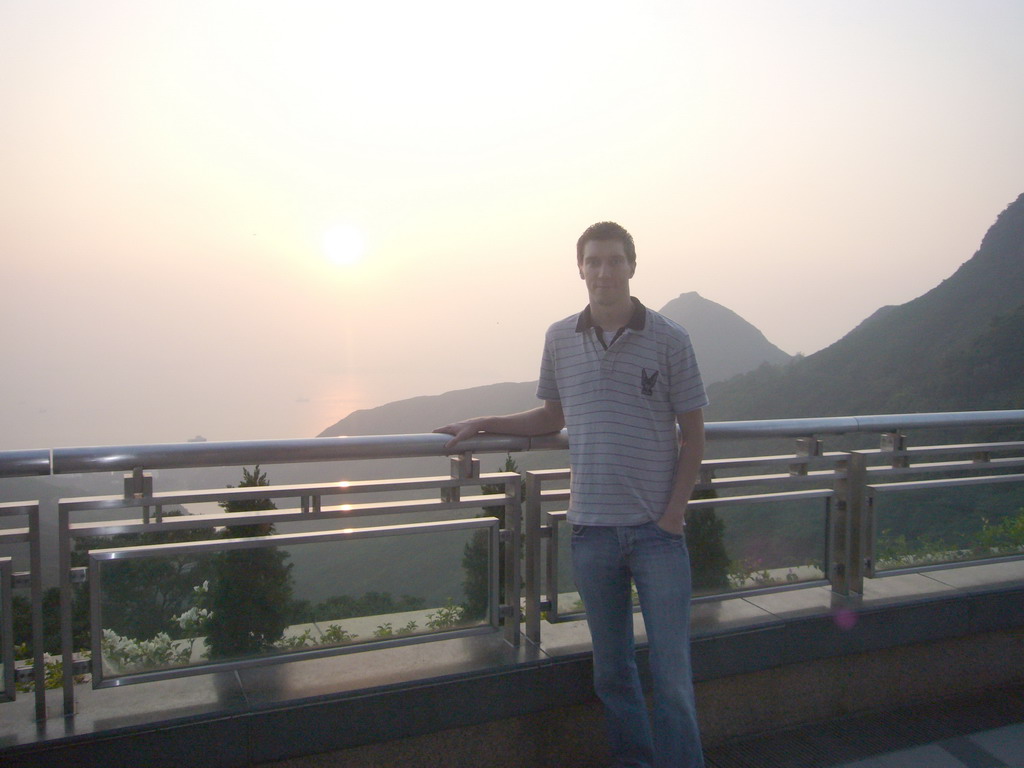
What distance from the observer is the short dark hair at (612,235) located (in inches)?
102

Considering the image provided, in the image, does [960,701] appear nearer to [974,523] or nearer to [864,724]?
[864,724]

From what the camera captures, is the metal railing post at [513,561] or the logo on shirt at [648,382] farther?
the metal railing post at [513,561]

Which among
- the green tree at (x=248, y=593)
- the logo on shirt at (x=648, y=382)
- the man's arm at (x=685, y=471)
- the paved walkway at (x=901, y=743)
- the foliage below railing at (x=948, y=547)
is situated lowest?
the paved walkway at (x=901, y=743)

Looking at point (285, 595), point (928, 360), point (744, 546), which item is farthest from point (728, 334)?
point (285, 595)

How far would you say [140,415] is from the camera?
434 inches

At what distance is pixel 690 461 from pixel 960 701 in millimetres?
2244

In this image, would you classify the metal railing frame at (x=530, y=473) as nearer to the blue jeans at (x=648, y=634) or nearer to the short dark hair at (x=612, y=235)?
the blue jeans at (x=648, y=634)

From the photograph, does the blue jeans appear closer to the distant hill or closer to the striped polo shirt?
the striped polo shirt

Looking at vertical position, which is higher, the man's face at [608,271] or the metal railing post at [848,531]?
the man's face at [608,271]

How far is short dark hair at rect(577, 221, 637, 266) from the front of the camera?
2582 millimetres

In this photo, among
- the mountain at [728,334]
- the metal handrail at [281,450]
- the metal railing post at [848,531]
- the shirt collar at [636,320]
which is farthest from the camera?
the mountain at [728,334]

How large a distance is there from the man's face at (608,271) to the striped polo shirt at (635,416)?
0.08m

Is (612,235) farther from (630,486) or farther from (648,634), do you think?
(648,634)

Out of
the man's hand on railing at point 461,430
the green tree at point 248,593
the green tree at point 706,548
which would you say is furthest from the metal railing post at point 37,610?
the green tree at point 706,548
